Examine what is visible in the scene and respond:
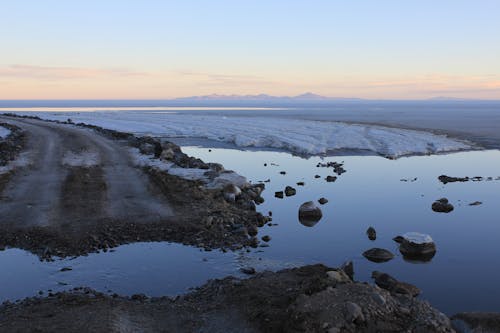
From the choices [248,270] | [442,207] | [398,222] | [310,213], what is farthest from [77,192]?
[442,207]

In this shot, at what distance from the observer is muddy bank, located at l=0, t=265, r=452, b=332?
8008 millimetres

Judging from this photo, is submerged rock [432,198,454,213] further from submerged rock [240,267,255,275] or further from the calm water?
Result: submerged rock [240,267,255,275]

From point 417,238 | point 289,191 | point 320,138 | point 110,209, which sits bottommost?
point 289,191

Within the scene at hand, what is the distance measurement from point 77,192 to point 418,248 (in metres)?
11.8

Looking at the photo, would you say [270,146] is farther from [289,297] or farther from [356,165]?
[289,297]

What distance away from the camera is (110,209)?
1559cm

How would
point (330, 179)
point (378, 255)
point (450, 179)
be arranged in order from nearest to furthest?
point (378, 255) → point (330, 179) → point (450, 179)

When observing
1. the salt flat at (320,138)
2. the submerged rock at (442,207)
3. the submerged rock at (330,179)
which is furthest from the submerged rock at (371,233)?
the salt flat at (320,138)

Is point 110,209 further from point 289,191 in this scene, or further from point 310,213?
point 289,191

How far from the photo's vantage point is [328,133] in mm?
45812

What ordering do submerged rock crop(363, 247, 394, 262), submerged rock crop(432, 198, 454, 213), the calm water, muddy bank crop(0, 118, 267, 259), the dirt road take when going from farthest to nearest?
1. submerged rock crop(432, 198, 454, 213)
2. the dirt road
3. muddy bank crop(0, 118, 267, 259)
4. submerged rock crop(363, 247, 394, 262)
5. the calm water

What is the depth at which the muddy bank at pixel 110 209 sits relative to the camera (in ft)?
43.4

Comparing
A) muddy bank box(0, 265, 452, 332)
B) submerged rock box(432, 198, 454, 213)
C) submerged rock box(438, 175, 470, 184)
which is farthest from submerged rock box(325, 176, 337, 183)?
muddy bank box(0, 265, 452, 332)

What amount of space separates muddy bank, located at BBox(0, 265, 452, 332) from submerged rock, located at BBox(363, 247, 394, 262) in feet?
10.6
